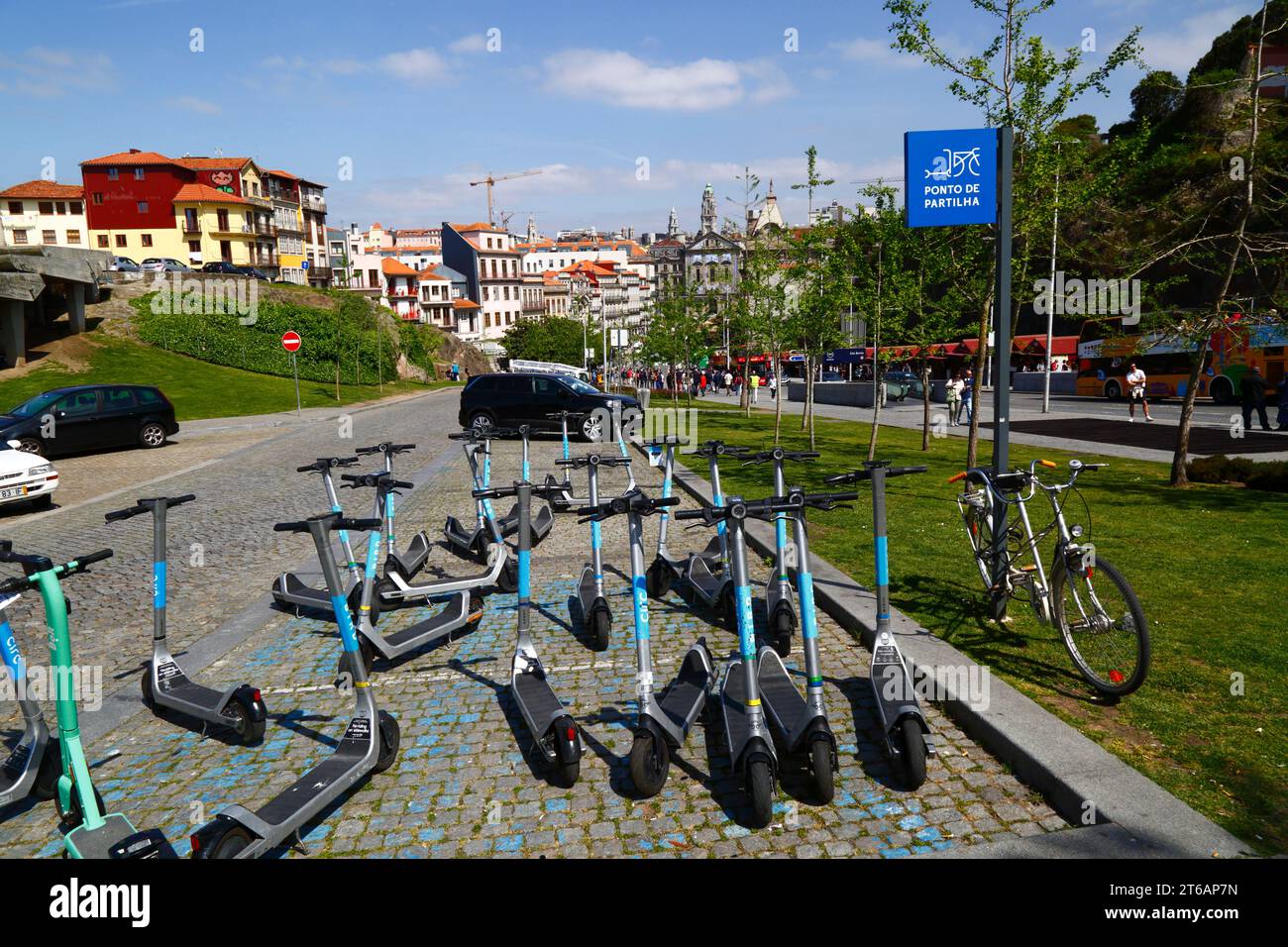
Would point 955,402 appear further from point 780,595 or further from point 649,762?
point 649,762

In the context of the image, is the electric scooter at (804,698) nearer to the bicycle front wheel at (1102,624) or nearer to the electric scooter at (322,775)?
the bicycle front wheel at (1102,624)

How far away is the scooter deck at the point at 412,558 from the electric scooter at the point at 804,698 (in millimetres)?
4150

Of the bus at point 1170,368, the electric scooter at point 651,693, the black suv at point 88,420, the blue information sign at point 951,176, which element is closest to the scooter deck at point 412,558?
the electric scooter at point 651,693

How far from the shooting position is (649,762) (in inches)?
166

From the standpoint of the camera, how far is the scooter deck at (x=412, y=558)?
7995 millimetres

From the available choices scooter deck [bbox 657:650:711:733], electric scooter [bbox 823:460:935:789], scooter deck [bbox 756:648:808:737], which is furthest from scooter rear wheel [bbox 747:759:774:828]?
electric scooter [bbox 823:460:935:789]

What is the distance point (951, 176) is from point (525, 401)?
16.3 m

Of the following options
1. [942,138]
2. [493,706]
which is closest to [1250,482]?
[942,138]

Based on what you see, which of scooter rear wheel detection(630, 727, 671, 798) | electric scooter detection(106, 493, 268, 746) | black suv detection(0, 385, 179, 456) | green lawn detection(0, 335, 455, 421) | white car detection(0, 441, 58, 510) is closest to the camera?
scooter rear wheel detection(630, 727, 671, 798)

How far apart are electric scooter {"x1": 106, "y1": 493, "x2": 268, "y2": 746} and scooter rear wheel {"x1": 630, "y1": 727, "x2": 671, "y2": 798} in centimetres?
233

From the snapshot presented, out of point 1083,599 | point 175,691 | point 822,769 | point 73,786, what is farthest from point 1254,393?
point 73,786

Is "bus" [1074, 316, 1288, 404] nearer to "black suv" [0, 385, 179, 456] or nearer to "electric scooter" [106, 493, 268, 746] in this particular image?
"electric scooter" [106, 493, 268, 746]

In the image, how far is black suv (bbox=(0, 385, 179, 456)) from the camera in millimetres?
18391

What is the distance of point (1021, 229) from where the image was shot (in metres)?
10.9
